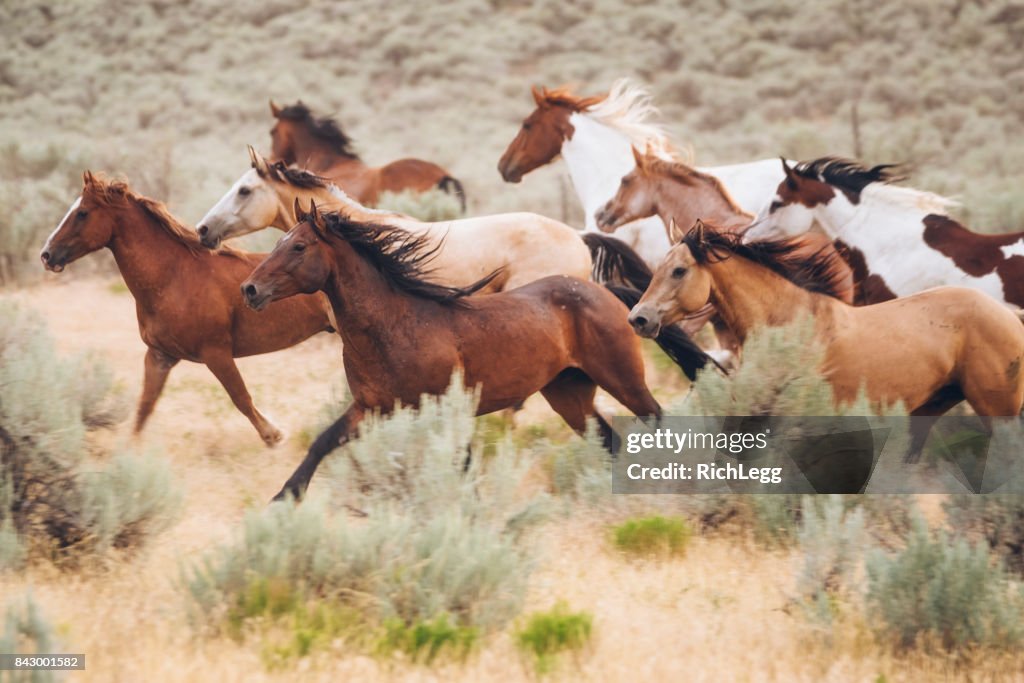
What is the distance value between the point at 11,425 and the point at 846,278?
4377 mm

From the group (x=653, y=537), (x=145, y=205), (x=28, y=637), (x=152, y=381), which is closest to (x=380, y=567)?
(x=28, y=637)

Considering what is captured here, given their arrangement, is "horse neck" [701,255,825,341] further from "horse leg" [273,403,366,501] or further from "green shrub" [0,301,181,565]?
"green shrub" [0,301,181,565]

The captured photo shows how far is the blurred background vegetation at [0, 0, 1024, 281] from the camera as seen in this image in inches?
1011

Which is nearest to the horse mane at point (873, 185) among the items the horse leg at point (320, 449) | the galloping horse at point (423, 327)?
the galloping horse at point (423, 327)

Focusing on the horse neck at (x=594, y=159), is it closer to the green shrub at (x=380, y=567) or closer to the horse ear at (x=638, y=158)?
the horse ear at (x=638, y=158)

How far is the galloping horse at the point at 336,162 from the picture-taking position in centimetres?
1412

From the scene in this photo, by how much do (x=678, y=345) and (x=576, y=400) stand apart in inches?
28.1

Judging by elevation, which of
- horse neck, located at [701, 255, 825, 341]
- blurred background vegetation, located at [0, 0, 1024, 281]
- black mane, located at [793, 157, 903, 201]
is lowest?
horse neck, located at [701, 255, 825, 341]

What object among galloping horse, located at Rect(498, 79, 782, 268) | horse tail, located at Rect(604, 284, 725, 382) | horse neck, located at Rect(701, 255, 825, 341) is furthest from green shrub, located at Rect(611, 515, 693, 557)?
galloping horse, located at Rect(498, 79, 782, 268)

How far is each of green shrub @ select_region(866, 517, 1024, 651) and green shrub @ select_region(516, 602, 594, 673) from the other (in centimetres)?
110

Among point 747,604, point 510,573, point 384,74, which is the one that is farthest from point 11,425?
point 384,74

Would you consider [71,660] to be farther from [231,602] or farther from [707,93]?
[707,93]

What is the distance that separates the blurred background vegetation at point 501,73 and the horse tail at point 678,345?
1383 centimetres

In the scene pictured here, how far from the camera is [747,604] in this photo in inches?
198
